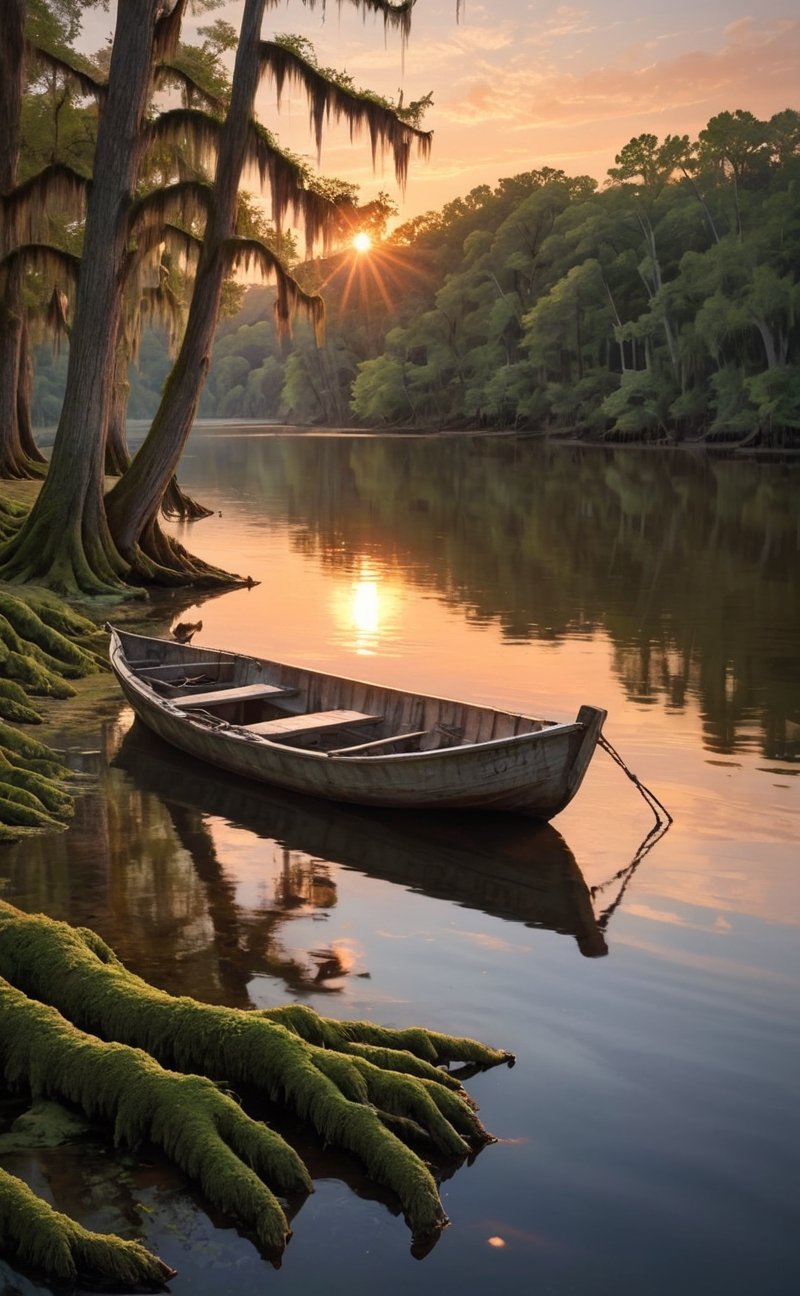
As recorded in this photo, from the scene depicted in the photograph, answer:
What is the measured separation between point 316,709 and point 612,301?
255ft

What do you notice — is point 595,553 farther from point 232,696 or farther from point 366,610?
point 232,696

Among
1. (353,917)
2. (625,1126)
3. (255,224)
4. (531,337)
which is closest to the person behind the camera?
(625,1126)

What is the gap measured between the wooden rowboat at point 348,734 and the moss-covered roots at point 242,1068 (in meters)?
3.91

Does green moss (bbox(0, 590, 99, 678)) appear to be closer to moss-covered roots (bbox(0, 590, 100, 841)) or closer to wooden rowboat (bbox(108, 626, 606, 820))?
moss-covered roots (bbox(0, 590, 100, 841))

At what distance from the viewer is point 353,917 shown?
32.0ft

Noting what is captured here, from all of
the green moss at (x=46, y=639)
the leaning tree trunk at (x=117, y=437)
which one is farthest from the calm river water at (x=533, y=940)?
the leaning tree trunk at (x=117, y=437)

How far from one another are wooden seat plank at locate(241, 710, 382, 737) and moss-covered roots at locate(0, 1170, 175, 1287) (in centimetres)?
764

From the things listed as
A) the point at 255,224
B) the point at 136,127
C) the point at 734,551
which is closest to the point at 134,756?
the point at 136,127

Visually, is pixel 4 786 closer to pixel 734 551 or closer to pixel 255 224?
pixel 734 551

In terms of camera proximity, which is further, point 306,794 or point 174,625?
point 174,625

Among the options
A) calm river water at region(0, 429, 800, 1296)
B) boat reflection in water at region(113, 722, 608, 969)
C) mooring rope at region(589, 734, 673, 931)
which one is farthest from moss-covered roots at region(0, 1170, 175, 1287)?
mooring rope at region(589, 734, 673, 931)

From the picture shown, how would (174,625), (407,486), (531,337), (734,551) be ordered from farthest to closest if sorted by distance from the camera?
(531,337) → (407,486) → (734,551) → (174,625)

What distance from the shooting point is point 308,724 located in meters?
13.1

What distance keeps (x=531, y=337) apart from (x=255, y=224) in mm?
58861
